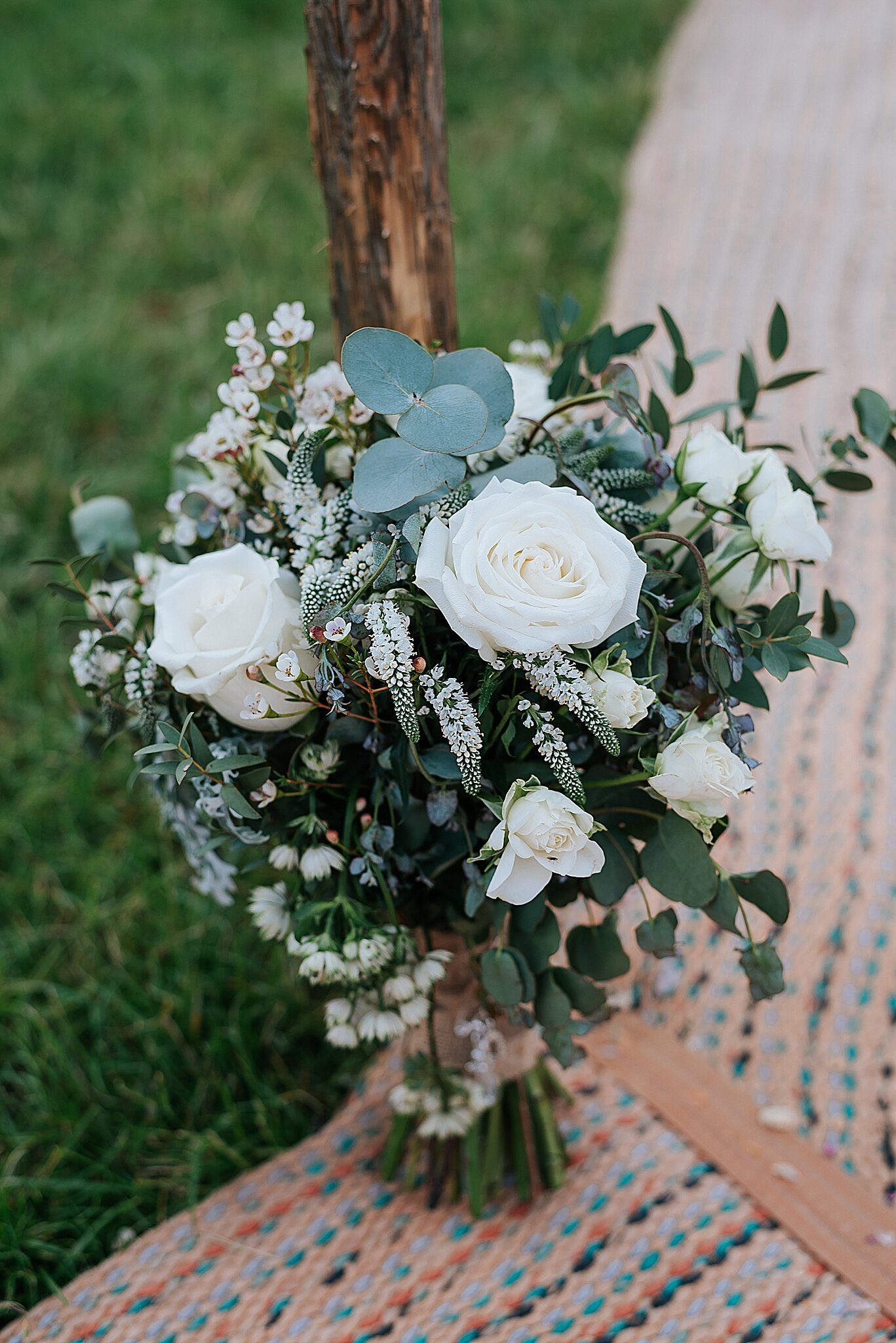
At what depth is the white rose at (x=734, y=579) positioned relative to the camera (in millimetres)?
743

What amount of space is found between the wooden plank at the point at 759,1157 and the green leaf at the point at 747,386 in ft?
2.26

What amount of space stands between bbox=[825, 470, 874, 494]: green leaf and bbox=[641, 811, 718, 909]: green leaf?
0.32m

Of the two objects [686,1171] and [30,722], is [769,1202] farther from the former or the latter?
[30,722]

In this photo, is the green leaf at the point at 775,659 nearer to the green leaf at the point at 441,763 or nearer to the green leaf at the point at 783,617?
the green leaf at the point at 783,617

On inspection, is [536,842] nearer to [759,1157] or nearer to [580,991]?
[580,991]

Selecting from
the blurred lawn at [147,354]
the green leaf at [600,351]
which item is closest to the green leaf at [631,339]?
the green leaf at [600,351]

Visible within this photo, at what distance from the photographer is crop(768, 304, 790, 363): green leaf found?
2.93 feet

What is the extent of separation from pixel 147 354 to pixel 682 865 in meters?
1.88

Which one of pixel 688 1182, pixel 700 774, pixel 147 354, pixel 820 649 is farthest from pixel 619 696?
pixel 147 354

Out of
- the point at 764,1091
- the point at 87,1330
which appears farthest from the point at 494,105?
the point at 87,1330

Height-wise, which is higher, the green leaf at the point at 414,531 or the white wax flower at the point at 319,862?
the green leaf at the point at 414,531

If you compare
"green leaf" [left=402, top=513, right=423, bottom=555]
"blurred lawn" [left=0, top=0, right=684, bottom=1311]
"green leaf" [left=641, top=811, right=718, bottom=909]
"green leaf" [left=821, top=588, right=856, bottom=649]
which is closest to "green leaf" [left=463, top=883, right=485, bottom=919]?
Answer: "green leaf" [left=641, top=811, right=718, bottom=909]

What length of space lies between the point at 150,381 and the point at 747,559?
1736 mm

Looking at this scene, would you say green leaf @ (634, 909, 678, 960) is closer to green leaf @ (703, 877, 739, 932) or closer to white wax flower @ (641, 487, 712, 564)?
green leaf @ (703, 877, 739, 932)
